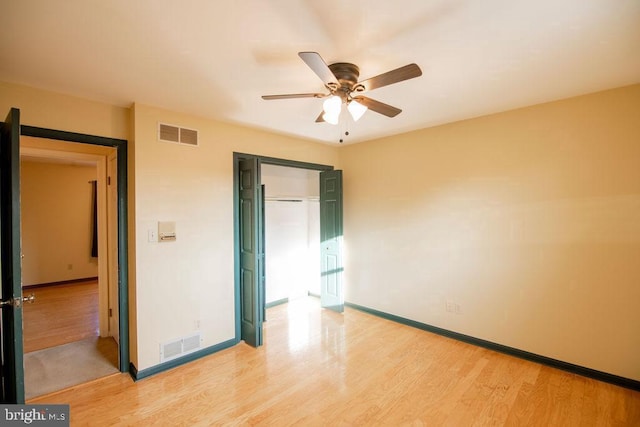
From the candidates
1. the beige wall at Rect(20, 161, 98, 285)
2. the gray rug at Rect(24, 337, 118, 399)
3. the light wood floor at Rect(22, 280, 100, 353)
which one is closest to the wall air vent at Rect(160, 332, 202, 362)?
the gray rug at Rect(24, 337, 118, 399)

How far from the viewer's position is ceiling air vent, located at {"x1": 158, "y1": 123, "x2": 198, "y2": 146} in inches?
111

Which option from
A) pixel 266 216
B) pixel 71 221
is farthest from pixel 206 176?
pixel 71 221

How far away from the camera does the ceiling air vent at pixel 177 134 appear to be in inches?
111

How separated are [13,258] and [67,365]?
1.93 meters

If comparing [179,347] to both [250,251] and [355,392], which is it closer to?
[250,251]

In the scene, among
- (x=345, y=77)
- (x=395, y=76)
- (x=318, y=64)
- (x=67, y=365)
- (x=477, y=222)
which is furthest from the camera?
(x=477, y=222)

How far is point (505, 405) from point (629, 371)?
1194 mm

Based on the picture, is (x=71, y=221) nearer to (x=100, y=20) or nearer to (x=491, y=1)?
(x=100, y=20)

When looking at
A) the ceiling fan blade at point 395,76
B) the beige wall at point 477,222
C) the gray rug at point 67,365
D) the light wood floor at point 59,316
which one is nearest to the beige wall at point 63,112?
the beige wall at point 477,222

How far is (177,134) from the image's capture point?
9.54 ft

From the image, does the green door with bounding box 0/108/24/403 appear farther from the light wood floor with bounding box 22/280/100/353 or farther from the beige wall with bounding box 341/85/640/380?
the beige wall with bounding box 341/85/640/380

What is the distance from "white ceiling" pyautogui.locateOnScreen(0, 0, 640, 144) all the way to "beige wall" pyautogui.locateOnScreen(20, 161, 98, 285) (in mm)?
4887

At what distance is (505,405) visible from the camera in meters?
2.26

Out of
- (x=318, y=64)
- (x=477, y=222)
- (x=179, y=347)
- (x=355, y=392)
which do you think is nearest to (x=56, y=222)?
(x=179, y=347)
